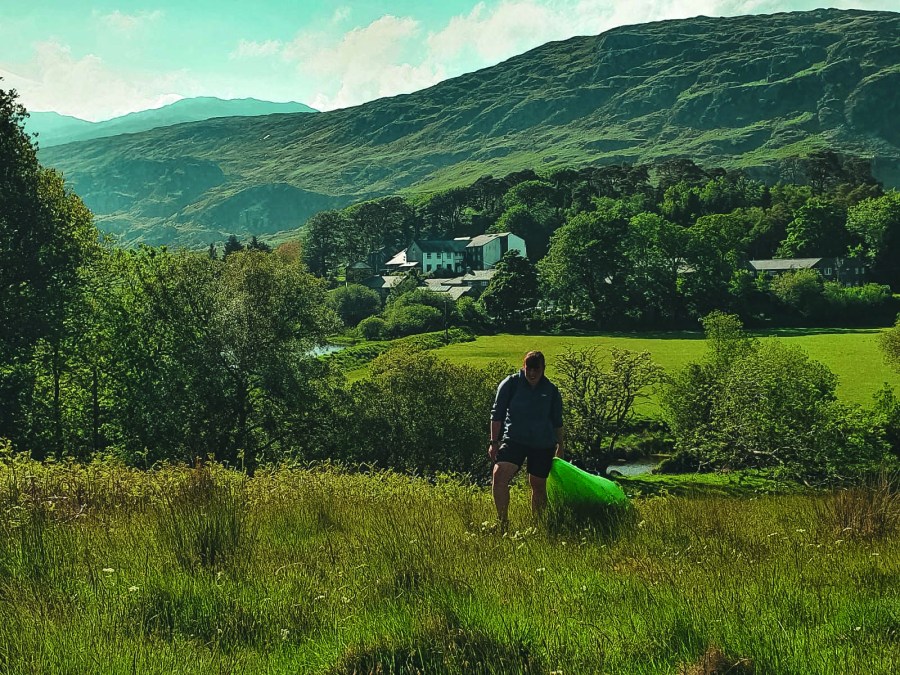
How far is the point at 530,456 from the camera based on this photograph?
7.93 m

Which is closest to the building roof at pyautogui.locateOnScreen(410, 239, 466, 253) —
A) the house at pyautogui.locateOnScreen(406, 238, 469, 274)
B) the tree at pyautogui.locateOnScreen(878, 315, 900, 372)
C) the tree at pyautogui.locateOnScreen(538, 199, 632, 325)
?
the house at pyautogui.locateOnScreen(406, 238, 469, 274)

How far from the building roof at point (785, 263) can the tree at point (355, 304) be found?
215 ft

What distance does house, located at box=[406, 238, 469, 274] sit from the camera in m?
152

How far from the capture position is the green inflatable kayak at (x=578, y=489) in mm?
6867

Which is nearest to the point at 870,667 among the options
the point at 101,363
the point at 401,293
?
the point at 101,363

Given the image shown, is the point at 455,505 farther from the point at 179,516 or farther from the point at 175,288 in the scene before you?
the point at 175,288

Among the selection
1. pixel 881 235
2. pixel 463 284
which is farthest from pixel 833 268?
pixel 463 284

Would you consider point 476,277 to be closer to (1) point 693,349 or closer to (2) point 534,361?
(1) point 693,349

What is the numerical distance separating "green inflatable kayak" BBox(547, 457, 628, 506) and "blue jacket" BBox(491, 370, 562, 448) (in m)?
0.65

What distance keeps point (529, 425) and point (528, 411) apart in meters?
0.17

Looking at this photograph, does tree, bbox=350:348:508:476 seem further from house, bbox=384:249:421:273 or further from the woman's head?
house, bbox=384:249:421:273

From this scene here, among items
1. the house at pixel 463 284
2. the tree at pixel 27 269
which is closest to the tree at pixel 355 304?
the house at pixel 463 284

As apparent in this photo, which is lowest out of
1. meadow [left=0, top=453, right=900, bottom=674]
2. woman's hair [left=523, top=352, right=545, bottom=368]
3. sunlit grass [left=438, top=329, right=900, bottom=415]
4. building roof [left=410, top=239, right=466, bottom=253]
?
sunlit grass [left=438, top=329, right=900, bottom=415]

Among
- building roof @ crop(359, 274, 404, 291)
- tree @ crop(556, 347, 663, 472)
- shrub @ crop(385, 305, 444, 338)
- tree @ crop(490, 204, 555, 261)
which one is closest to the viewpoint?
tree @ crop(556, 347, 663, 472)
